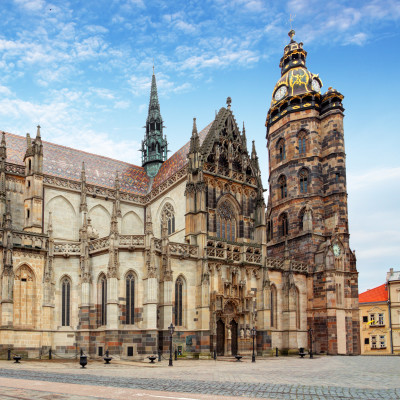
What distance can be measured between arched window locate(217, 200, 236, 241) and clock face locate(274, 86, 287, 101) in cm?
2018

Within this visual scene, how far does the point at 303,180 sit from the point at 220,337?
23.0 metres

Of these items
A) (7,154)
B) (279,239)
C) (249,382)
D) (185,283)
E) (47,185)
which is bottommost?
(249,382)

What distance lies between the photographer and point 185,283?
135 feet

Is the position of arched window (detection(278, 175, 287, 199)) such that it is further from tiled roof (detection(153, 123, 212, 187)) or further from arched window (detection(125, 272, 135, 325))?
arched window (detection(125, 272, 135, 325))

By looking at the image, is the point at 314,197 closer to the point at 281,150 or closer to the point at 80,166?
the point at 281,150

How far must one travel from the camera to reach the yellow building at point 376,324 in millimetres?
69750

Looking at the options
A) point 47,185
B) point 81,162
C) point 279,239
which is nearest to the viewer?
point 47,185

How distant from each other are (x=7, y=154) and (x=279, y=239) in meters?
30.9

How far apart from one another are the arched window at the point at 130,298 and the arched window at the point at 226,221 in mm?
10444

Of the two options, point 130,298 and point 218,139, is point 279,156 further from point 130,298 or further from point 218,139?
point 130,298

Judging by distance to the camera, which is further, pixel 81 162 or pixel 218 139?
pixel 81 162

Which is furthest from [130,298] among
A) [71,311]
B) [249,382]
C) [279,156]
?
[279,156]

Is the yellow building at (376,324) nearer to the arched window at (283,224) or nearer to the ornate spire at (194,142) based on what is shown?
the arched window at (283,224)

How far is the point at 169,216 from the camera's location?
4769cm
